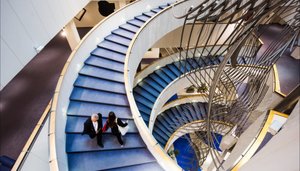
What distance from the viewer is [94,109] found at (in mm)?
5613

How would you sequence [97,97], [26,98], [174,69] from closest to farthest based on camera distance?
[97,97]
[26,98]
[174,69]

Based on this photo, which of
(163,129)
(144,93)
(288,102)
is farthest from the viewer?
(163,129)

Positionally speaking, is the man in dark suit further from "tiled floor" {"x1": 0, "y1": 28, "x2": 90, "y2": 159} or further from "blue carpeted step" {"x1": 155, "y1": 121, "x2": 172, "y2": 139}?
"blue carpeted step" {"x1": 155, "y1": 121, "x2": 172, "y2": 139}

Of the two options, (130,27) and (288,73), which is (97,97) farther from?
(288,73)

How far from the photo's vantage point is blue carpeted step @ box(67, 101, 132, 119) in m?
5.43

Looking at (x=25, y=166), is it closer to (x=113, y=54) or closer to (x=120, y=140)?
(x=120, y=140)

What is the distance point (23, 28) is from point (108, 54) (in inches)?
108

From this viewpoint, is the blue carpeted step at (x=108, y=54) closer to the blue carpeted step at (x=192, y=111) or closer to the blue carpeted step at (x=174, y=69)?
the blue carpeted step at (x=174, y=69)

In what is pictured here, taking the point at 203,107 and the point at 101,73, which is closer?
the point at 101,73

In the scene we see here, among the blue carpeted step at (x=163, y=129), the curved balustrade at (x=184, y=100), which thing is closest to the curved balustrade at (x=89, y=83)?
the blue carpeted step at (x=163, y=129)

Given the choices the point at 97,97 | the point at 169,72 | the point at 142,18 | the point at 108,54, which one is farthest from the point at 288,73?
the point at 97,97

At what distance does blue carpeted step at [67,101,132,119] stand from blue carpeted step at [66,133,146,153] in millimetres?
646

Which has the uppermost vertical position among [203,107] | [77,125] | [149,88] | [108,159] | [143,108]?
[203,107]

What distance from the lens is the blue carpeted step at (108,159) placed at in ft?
14.5
